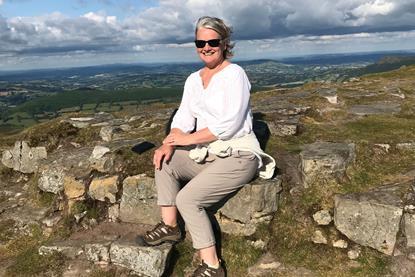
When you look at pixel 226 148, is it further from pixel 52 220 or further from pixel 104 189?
pixel 52 220

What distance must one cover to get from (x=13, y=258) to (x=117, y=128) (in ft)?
19.7

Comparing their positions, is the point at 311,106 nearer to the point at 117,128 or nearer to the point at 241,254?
the point at 117,128

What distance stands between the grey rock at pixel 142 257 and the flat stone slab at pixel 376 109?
9844 millimetres

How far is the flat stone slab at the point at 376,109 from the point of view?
1477 centimetres

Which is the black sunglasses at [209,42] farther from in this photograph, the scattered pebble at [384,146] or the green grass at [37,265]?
the scattered pebble at [384,146]

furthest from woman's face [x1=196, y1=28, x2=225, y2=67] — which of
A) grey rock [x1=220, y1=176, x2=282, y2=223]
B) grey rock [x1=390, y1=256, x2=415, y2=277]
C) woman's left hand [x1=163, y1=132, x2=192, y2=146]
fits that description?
grey rock [x1=390, y1=256, x2=415, y2=277]

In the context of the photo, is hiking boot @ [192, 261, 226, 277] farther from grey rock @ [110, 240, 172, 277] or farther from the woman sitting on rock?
grey rock @ [110, 240, 172, 277]

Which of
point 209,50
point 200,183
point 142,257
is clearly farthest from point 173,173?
point 209,50

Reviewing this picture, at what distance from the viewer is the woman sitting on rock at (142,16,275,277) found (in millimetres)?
7410

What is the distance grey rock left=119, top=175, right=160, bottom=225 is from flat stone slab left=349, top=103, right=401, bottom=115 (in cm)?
888

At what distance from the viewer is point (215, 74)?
7.80m

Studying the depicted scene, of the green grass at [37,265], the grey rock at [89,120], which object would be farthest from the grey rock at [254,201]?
the grey rock at [89,120]

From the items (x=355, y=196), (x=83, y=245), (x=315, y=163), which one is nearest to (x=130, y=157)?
(x=83, y=245)

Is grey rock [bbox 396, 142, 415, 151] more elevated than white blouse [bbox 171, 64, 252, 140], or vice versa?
white blouse [bbox 171, 64, 252, 140]
